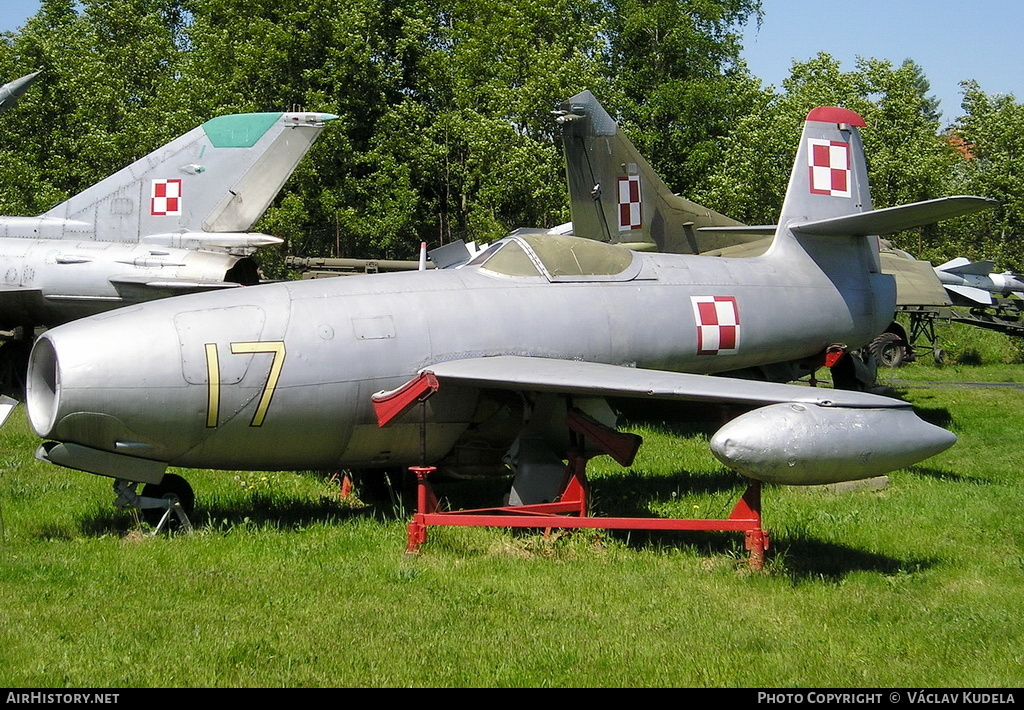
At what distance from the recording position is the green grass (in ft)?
16.2

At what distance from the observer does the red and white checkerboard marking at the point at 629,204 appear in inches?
555

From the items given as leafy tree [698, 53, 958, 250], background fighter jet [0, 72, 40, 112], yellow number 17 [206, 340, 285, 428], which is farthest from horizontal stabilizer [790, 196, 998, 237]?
leafy tree [698, 53, 958, 250]

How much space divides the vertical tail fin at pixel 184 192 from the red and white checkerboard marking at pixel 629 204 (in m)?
4.76

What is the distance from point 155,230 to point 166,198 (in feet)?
1.42

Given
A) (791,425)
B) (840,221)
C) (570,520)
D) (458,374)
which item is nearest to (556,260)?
(458,374)

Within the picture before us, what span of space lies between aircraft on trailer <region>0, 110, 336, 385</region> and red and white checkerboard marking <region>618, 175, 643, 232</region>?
13.9 feet

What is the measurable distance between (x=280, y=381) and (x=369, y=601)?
1.78m

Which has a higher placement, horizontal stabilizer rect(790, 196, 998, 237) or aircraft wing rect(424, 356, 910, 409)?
horizontal stabilizer rect(790, 196, 998, 237)

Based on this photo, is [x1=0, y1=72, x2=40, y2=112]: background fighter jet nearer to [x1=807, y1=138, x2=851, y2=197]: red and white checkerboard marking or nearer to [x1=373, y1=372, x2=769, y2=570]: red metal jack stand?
[x1=373, y1=372, x2=769, y2=570]: red metal jack stand

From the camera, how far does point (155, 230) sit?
1308 cm

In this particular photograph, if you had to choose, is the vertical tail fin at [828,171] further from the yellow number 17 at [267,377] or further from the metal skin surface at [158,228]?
the metal skin surface at [158,228]

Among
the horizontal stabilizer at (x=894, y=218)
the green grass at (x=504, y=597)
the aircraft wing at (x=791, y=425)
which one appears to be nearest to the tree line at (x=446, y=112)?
the horizontal stabilizer at (x=894, y=218)

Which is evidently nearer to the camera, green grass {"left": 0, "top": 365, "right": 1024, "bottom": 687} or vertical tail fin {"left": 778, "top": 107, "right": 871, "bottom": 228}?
green grass {"left": 0, "top": 365, "right": 1024, "bottom": 687}
